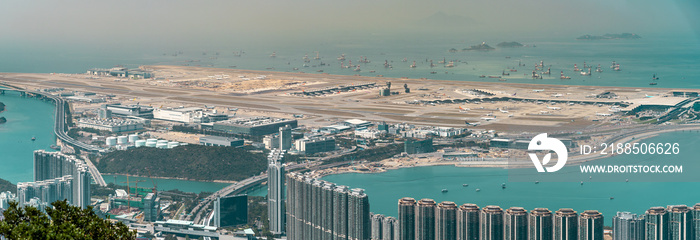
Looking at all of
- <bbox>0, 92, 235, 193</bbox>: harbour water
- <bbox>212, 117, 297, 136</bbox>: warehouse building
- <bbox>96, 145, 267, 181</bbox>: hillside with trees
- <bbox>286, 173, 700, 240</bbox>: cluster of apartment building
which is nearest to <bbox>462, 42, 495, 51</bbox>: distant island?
<bbox>0, 92, 235, 193</bbox>: harbour water

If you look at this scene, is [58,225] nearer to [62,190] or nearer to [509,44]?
[62,190]

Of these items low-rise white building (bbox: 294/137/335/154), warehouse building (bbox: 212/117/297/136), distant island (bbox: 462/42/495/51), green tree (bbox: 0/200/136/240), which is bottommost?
low-rise white building (bbox: 294/137/335/154)

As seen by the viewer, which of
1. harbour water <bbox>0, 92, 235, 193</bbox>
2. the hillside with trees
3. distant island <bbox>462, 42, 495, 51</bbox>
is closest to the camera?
harbour water <bbox>0, 92, 235, 193</bbox>

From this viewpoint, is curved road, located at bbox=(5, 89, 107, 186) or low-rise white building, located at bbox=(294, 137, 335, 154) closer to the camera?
curved road, located at bbox=(5, 89, 107, 186)

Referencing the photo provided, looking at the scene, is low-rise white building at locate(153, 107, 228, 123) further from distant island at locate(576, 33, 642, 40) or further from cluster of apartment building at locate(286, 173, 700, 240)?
distant island at locate(576, 33, 642, 40)

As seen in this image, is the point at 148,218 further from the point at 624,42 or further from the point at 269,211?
the point at 624,42

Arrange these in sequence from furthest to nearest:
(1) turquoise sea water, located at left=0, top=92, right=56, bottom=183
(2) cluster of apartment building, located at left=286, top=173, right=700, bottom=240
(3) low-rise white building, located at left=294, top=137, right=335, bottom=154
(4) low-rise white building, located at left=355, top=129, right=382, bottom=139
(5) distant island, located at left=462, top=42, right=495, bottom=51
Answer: (5) distant island, located at left=462, top=42, right=495, bottom=51, (4) low-rise white building, located at left=355, top=129, right=382, bottom=139, (3) low-rise white building, located at left=294, top=137, right=335, bottom=154, (1) turquoise sea water, located at left=0, top=92, right=56, bottom=183, (2) cluster of apartment building, located at left=286, top=173, right=700, bottom=240
